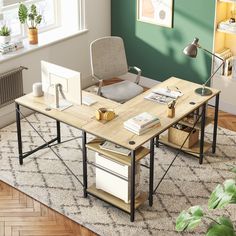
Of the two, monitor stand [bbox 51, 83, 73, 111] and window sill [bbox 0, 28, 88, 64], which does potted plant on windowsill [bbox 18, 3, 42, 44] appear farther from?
monitor stand [bbox 51, 83, 73, 111]

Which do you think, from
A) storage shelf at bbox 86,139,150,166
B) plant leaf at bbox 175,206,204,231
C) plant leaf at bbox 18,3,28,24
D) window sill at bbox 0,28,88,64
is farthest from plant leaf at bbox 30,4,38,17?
plant leaf at bbox 175,206,204,231

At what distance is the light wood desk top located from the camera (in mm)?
4539

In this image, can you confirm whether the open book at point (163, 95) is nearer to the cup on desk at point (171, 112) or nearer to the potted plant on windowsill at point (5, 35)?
the cup on desk at point (171, 112)

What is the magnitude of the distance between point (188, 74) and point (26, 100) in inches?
95.7

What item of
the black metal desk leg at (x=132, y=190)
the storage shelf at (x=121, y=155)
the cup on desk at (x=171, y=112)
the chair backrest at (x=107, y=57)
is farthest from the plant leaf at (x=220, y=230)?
the chair backrest at (x=107, y=57)

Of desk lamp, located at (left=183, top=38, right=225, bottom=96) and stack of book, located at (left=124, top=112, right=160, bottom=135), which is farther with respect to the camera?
desk lamp, located at (left=183, top=38, right=225, bottom=96)

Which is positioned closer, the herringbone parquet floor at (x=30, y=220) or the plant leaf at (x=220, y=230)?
the plant leaf at (x=220, y=230)

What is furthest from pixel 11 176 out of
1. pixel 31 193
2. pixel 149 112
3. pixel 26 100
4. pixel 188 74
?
pixel 188 74

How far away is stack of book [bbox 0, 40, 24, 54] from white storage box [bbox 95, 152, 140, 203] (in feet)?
6.77

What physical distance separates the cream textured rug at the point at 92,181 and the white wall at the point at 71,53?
1.98ft

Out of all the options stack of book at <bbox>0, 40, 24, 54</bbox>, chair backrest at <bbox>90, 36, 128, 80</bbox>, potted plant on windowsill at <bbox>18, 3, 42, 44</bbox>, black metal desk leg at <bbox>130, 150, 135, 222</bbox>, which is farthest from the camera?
potted plant on windowsill at <bbox>18, 3, 42, 44</bbox>

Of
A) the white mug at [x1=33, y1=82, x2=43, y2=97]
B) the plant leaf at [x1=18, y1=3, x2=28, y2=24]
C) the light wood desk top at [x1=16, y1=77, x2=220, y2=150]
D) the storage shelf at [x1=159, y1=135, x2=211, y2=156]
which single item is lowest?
the storage shelf at [x1=159, y1=135, x2=211, y2=156]

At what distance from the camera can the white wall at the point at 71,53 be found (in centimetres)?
634

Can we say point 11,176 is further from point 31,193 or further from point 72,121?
point 72,121
